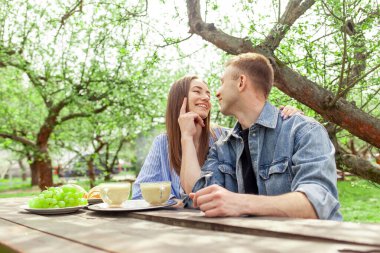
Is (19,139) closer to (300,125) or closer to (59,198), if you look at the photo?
(59,198)

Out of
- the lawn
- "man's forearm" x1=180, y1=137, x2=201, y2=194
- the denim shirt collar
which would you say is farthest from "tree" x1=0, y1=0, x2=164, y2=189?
the denim shirt collar

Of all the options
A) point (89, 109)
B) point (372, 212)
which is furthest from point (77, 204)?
point (372, 212)

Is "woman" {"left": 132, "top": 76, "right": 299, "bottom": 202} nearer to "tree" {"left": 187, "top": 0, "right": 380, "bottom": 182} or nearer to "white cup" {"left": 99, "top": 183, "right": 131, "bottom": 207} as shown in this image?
"white cup" {"left": 99, "top": 183, "right": 131, "bottom": 207}

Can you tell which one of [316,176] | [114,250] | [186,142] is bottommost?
[114,250]

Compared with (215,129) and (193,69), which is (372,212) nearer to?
(193,69)

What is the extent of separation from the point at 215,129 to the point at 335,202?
1.84 metres

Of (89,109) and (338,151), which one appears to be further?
(89,109)

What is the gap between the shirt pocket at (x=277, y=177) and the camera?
2426 millimetres

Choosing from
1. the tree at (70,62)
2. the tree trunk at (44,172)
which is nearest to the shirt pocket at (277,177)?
the tree at (70,62)

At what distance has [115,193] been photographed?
2.40 m

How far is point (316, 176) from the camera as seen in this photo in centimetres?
211

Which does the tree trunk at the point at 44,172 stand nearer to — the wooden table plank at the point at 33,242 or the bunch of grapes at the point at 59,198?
the bunch of grapes at the point at 59,198

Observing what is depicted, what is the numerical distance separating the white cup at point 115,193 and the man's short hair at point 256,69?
1.03 meters

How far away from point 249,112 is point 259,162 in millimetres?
404
